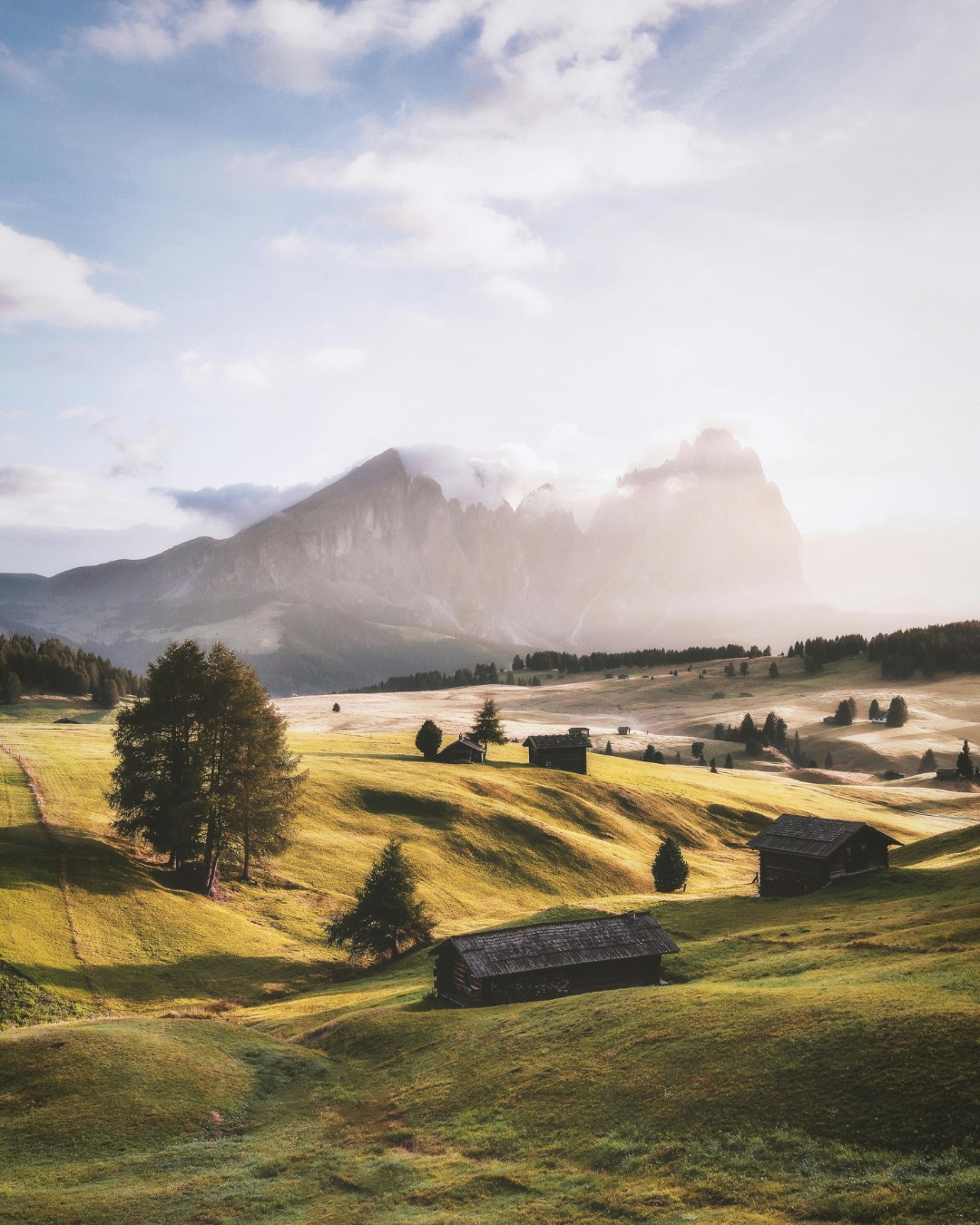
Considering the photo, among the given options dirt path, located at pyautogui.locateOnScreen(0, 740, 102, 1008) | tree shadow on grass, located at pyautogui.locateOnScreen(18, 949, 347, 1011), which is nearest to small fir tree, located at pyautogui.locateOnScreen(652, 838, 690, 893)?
tree shadow on grass, located at pyautogui.locateOnScreen(18, 949, 347, 1011)

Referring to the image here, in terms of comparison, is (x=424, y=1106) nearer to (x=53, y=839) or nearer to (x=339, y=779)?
(x=53, y=839)

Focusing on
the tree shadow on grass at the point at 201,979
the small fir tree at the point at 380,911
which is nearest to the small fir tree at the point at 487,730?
the small fir tree at the point at 380,911

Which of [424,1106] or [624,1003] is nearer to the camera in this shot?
[424,1106]

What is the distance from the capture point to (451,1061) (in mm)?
32688

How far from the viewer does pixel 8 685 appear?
11881 cm

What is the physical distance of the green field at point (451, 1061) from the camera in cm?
2056

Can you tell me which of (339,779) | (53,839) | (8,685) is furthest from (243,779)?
(8,685)

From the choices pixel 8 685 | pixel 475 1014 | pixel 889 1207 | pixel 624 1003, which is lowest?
pixel 475 1014

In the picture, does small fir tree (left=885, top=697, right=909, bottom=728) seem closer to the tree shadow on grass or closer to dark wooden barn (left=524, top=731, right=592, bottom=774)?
dark wooden barn (left=524, top=731, right=592, bottom=774)

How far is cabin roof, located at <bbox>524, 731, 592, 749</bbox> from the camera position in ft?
372

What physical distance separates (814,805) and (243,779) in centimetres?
8171

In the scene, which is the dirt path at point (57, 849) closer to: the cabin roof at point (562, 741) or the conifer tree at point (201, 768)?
the conifer tree at point (201, 768)

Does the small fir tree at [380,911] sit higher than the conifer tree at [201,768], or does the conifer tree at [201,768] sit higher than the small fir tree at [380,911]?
the conifer tree at [201,768]

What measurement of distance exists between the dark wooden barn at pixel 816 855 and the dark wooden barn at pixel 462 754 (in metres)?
49.1
